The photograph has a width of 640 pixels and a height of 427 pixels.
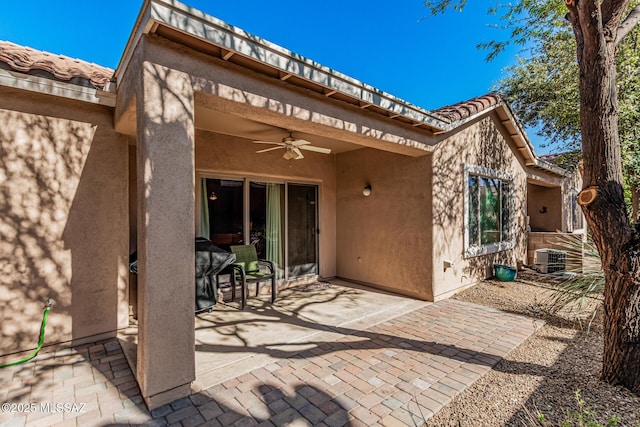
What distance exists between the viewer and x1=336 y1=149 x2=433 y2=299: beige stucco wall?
6.25m

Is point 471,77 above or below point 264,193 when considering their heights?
above

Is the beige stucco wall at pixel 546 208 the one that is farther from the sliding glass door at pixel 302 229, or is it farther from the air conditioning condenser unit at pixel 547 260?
the sliding glass door at pixel 302 229

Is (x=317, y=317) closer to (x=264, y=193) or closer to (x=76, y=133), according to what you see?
(x=264, y=193)

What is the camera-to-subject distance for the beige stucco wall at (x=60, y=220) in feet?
11.9

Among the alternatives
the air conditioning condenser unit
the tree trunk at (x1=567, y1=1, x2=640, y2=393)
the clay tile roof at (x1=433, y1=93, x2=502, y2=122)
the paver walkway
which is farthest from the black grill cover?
the air conditioning condenser unit

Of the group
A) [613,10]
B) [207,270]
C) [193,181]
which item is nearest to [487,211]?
[613,10]

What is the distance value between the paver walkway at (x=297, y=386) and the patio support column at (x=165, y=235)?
34 cm

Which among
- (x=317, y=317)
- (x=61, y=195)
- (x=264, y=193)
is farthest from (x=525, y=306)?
(x=61, y=195)

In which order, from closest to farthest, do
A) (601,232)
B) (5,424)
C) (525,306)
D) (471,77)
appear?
(5,424) → (601,232) → (525,306) → (471,77)

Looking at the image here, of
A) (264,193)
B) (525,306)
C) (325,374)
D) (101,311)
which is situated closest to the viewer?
(325,374)

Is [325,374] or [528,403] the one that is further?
[325,374]

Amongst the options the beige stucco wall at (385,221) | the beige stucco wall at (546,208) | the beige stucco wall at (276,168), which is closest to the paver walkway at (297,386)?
the beige stucco wall at (385,221)

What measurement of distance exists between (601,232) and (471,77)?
12843mm

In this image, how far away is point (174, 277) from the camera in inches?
113
